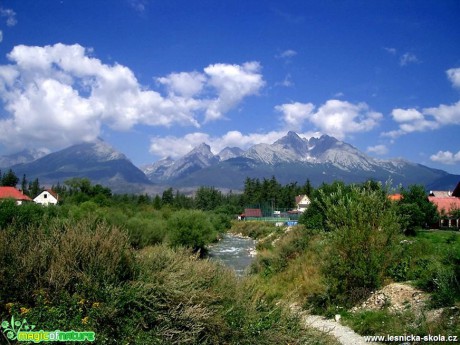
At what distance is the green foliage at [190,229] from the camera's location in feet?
140

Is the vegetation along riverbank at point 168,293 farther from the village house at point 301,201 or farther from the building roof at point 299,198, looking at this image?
the building roof at point 299,198

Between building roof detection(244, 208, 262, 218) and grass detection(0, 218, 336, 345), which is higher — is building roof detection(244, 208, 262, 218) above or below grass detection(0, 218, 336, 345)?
below

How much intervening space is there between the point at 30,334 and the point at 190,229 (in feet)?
128

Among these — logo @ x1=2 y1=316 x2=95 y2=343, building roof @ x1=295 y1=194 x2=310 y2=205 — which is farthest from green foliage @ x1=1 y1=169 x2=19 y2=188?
logo @ x1=2 y1=316 x2=95 y2=343

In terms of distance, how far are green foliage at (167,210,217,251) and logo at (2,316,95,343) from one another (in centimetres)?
3754

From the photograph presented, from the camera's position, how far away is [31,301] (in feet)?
17.0

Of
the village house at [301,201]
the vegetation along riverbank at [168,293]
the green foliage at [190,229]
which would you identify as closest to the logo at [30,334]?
the vegetation along riverbank at [168,293]

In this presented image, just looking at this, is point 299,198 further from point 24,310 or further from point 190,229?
point 24,310

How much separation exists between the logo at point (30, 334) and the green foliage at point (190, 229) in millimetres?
37540

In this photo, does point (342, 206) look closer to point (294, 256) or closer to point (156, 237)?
point (294, 256)

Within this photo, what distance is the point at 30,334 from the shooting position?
15.5 feet

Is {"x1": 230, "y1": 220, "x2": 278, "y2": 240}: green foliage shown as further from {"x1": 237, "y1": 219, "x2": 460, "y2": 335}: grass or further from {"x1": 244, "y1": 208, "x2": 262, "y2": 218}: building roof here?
{"x1": 237, "y1": 219, "x2": 460, "y2": 335}: grass

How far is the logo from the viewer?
4.67 meters

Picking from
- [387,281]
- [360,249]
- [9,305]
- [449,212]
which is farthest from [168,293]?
[449,212]
